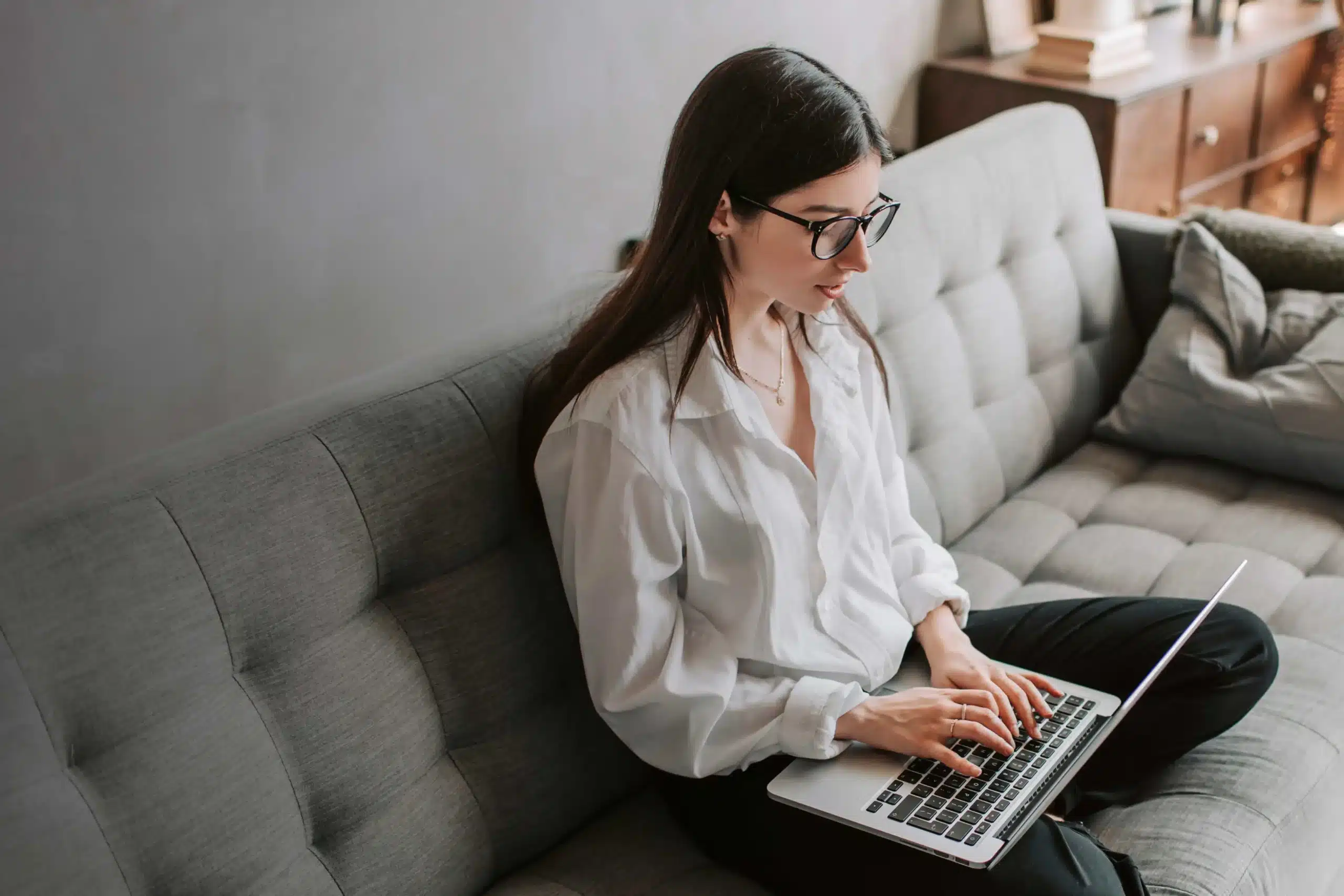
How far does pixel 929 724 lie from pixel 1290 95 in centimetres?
250

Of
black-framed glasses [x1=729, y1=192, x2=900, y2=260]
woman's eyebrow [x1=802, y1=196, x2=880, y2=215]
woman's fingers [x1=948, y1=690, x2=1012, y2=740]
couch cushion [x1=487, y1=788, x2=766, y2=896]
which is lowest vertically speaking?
couch cushion [x1=487, y1=788, x2=766, y2=896]

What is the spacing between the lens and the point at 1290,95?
3.15m

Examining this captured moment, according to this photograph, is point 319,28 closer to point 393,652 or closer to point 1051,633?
point 393,652

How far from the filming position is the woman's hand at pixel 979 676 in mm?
1296

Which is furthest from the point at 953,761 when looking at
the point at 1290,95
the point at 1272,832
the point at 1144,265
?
the point at 1290,95

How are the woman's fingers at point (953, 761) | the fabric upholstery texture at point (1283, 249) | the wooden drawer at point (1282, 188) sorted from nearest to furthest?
the woman's fingers at point (953, 761) < the fabric upholstery texture at point (1283, 249) < the wooden drawer at point (1282, 188)

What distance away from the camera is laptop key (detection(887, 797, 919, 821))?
1157mm

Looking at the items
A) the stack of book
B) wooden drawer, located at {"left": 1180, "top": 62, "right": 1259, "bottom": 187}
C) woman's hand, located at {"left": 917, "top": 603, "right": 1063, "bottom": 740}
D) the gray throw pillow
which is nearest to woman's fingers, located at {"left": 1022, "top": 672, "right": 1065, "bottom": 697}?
woman's hand, located at {"left": 917, "top": 603, "right": 1063, "bottom": 740}

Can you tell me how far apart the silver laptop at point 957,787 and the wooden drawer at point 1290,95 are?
2165mm

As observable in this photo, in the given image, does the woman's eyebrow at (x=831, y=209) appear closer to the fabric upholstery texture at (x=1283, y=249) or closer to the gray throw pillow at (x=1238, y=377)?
the gray throw pillow at (x=1238, y=377)

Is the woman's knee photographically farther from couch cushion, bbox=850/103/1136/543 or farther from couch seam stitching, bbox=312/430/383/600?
couch seam stitching, bbox=312/430/383/600

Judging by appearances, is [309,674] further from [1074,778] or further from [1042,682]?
[1074,778]

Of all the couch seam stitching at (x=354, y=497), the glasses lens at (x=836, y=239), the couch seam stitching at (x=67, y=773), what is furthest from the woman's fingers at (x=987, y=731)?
the couch seam stitching at (x=67, y=773)

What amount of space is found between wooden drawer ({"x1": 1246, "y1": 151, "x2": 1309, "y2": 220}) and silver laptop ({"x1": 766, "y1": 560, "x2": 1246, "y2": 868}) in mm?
2192
